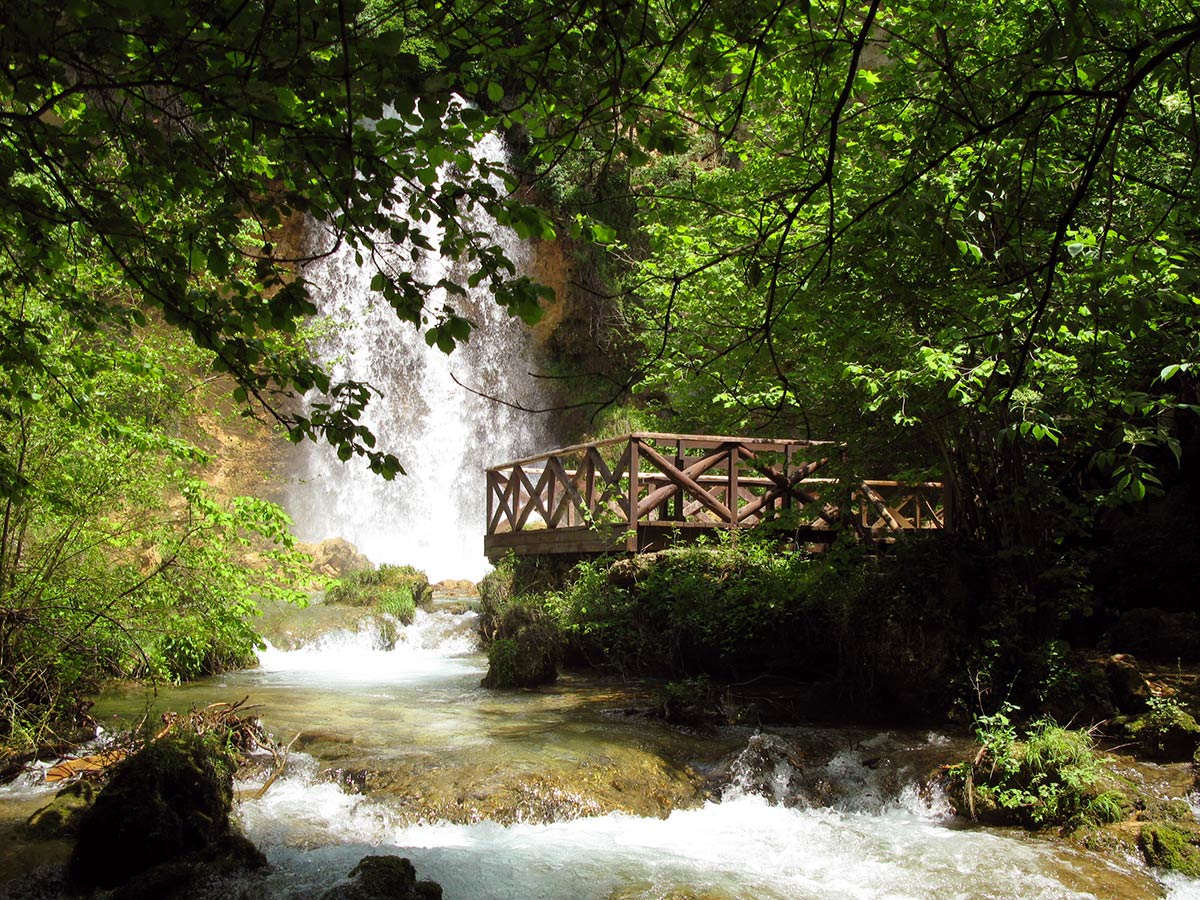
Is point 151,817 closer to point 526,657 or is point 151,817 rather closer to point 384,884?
point 384,884

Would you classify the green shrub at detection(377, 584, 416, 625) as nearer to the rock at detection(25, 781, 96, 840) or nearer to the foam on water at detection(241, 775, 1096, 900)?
the foam on water at detection(241, 775, 1096, 900)

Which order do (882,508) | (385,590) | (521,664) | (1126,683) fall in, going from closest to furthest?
(1126,683)
(521,664)
(882,508)
(385,590)

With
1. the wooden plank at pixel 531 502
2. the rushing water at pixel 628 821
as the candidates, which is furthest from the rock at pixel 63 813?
the wooden plank at pixel 531 502

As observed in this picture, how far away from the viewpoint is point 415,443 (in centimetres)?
2395

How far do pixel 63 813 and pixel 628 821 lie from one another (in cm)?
299

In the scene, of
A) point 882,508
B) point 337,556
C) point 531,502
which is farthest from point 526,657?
point 337,556

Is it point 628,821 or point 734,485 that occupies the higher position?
point 734,485

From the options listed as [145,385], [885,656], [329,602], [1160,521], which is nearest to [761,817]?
[885,656]

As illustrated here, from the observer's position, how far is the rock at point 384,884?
393 cm

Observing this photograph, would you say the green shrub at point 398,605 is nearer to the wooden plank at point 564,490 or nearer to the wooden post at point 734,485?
the wooden plank at point 564,490

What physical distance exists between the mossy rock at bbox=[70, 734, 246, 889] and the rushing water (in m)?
0.38

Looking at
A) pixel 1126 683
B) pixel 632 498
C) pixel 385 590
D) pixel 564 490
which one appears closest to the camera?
pixel 1126 683

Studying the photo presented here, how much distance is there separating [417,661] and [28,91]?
33.0 feet

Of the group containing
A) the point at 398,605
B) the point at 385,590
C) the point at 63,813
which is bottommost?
the point at 63,813
